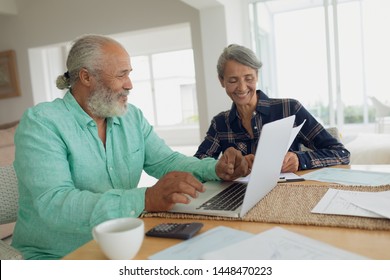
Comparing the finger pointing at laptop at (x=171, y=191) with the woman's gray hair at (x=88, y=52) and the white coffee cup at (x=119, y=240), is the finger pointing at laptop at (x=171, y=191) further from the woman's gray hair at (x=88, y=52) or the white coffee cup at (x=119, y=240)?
the woman's gray hair at (x=88, y=52)

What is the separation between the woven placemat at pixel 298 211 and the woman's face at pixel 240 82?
30.9 inches

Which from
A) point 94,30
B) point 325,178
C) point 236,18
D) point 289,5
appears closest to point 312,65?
point 289,5

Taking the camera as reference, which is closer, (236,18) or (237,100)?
(237,100)

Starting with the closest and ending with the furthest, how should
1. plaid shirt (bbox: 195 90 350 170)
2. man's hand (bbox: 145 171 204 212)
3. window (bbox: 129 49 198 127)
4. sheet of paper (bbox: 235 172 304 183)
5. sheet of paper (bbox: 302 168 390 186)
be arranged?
man's hand (bbox: 145 171 204 212), sheet of paper (bbox: 302 168 390 186), sheet of paper (bbox: 235 172 304 183), plaid shirt (bbox: 195 90 350 170), window (bbox: 129 49 198 127)

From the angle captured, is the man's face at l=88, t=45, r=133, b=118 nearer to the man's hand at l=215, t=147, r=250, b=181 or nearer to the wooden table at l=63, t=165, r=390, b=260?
the man's hand at l=215, t=147, r=250, b=181

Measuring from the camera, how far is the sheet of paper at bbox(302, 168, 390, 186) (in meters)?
1.13

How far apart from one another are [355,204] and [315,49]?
4.98 meters

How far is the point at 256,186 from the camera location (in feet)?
2.95

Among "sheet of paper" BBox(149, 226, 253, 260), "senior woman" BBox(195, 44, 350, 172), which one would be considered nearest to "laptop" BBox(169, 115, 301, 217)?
"sheet of paper" BBox(149, 226, 253, 260)

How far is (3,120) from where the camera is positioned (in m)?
5.59

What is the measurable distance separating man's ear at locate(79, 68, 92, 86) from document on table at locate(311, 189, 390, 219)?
86 cm

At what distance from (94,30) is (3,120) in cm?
215

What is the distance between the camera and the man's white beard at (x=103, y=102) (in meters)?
1.29
